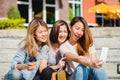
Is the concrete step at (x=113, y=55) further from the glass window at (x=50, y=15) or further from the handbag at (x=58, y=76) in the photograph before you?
the glass window at (x=50, y=15)

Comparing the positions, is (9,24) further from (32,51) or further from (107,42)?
(32,51)

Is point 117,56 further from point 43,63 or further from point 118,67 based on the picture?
point 43,63

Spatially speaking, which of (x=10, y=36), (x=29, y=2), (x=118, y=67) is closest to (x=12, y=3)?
(x=29, y=2)

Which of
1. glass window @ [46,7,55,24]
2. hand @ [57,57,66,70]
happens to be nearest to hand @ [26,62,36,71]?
hand @ [57,57,66,70]

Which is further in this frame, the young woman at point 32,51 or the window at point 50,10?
the window at point 50,10

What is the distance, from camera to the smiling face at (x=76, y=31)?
4824 mm

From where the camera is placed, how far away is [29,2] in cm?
2203

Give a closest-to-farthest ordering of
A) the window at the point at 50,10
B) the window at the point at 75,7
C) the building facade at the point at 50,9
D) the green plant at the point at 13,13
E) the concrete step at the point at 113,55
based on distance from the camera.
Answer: the concrete step at the point at 113,55 → the green plant at the point at 13,13 → the building facade at the point at 50,9 → the window at the point at 50,10 → the window at the point at 75,7

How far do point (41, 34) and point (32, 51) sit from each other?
26 centimetres

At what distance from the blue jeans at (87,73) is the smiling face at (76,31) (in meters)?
0.43

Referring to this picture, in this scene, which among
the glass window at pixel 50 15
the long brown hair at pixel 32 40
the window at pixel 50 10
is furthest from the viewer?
the glass window at pixel 50 15

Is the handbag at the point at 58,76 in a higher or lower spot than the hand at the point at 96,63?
lower

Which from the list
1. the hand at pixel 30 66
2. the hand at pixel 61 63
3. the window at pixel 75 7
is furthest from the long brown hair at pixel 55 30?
the window at pixel 75 7

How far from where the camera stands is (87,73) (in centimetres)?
459
